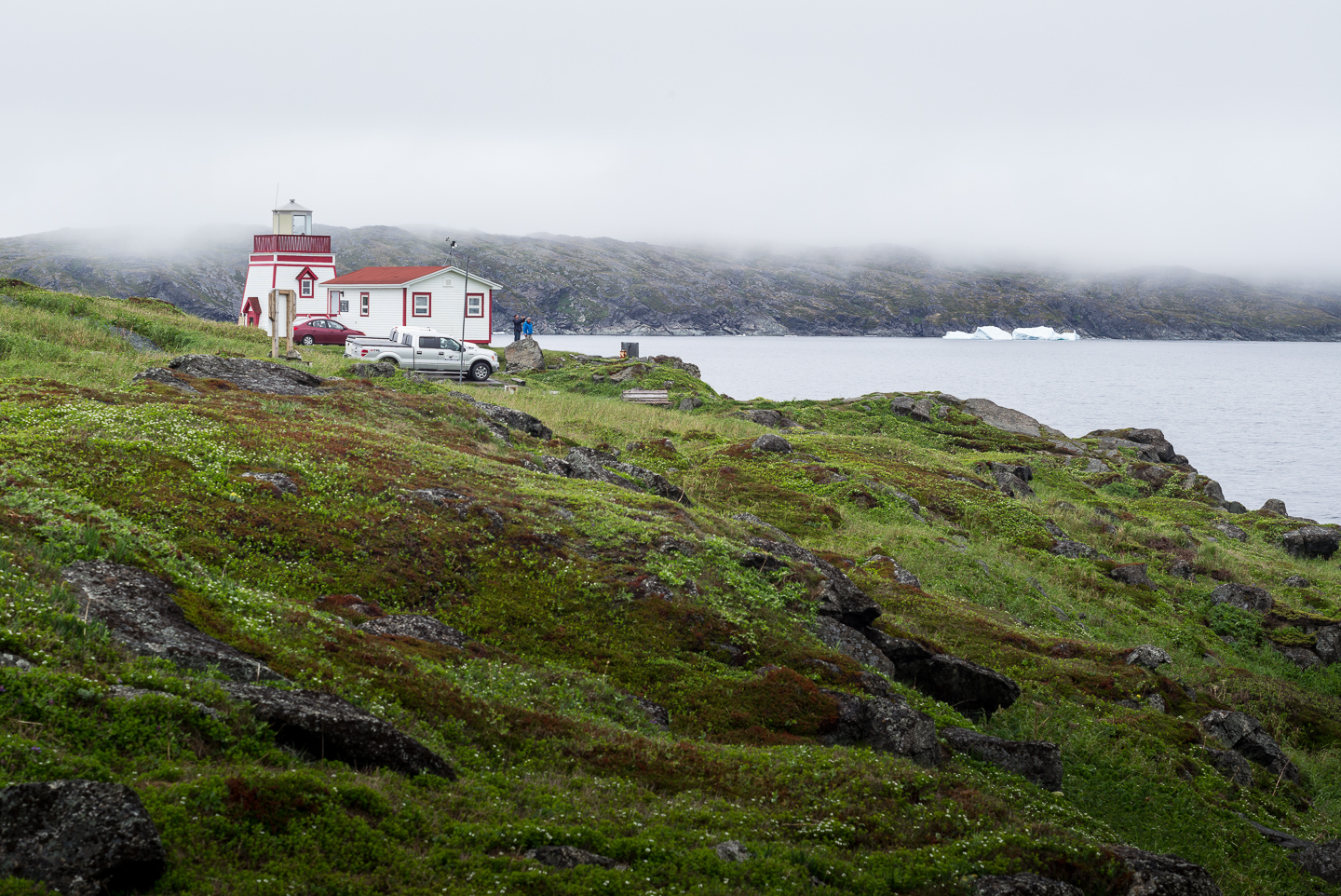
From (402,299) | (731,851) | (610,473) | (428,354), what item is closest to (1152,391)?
(402,299)

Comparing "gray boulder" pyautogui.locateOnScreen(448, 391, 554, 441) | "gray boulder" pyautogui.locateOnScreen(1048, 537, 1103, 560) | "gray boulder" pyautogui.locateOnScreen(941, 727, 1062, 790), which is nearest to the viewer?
"gray boulder" pyautogui.locateOnScreen(941, 727, 1062, 790)

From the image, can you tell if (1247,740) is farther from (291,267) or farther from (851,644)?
(291,267)

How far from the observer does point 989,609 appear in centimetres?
2047

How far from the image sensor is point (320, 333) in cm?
5562

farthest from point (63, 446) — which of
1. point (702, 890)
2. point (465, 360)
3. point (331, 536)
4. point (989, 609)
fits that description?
point (465, 360)

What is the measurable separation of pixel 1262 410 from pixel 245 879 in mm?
111364

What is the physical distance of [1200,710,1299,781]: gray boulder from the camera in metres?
14.9

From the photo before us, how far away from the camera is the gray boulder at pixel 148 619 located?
25.6 feet

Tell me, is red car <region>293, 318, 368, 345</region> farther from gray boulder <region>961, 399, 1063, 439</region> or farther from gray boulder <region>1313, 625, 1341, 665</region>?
gray boulder <region>1313, 625, 1341, 665</region>

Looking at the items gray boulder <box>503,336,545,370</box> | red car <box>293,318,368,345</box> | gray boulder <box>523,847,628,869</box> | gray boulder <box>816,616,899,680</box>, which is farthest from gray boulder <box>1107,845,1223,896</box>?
red car <box>293,318,368,345</box>

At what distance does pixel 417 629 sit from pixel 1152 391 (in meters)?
121

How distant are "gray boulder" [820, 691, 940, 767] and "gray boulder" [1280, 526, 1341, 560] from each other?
95.8 ft

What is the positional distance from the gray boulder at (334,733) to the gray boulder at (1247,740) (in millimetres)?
13505

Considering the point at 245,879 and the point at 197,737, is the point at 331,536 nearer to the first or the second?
the point at 197,737
